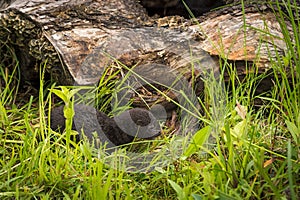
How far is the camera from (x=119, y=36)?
104 inches

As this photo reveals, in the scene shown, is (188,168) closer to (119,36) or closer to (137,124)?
(137,124)

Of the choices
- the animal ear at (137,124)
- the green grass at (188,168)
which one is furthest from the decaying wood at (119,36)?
the green grass at (188,168)

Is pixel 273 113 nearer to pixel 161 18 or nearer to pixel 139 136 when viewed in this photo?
pixel 139 136

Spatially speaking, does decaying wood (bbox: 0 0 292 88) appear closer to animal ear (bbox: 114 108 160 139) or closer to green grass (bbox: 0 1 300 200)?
animal ear (bbox: 114 108 160 139)

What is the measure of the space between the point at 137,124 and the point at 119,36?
0.54 m

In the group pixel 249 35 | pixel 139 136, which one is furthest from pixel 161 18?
pixel 139 136

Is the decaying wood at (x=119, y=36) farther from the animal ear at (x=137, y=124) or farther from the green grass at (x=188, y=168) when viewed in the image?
the green grass at (x=188, y=168)

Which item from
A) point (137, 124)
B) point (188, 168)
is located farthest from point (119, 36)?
point (188, 168)

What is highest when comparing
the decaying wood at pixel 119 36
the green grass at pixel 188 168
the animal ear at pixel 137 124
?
the decaying wood at pixel 119 36

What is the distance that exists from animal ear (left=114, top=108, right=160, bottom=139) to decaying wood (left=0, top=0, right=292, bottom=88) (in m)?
0.29

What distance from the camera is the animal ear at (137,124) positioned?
2.40 meters

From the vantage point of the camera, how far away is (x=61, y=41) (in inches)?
103

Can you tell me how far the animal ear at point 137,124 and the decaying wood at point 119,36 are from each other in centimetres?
29

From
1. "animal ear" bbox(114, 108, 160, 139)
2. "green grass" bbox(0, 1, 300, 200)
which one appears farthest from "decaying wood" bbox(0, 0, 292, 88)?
"green grass" bbox(0, 1, 300, 200)
